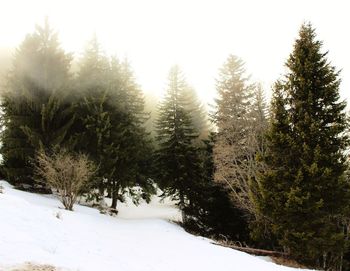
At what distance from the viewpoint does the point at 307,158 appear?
16297 millimetres

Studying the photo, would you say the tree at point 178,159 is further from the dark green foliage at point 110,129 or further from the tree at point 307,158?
the tree at point 307,158

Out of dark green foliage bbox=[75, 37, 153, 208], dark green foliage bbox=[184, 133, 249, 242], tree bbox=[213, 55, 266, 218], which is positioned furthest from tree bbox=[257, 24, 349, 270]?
dark green foliage bbox=[75, 37, 153, 208]

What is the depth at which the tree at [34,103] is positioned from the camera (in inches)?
912

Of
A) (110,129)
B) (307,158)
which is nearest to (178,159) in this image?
(110,129)

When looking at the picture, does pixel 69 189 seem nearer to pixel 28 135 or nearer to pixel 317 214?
pixel 28 135

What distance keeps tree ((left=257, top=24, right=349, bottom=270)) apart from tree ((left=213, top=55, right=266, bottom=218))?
4347 millimetres

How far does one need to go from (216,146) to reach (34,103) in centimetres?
1308

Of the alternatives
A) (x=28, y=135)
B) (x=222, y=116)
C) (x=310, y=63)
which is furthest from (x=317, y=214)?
(x=28, y=135)

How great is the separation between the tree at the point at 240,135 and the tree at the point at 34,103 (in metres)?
10.8

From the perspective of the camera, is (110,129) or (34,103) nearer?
(34,103)

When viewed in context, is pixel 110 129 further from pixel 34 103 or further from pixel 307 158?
pixel 307 158

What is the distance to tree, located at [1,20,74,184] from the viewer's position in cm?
2316

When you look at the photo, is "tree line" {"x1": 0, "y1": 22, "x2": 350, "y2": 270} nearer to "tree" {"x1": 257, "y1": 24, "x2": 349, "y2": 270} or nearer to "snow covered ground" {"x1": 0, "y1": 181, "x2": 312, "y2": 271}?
"tree" {"x1": 257, "y1": 24, "x2": 349, "y2": 270}

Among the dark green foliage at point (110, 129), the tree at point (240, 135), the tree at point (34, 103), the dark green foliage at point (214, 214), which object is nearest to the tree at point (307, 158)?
the tree at point (240, 135)
